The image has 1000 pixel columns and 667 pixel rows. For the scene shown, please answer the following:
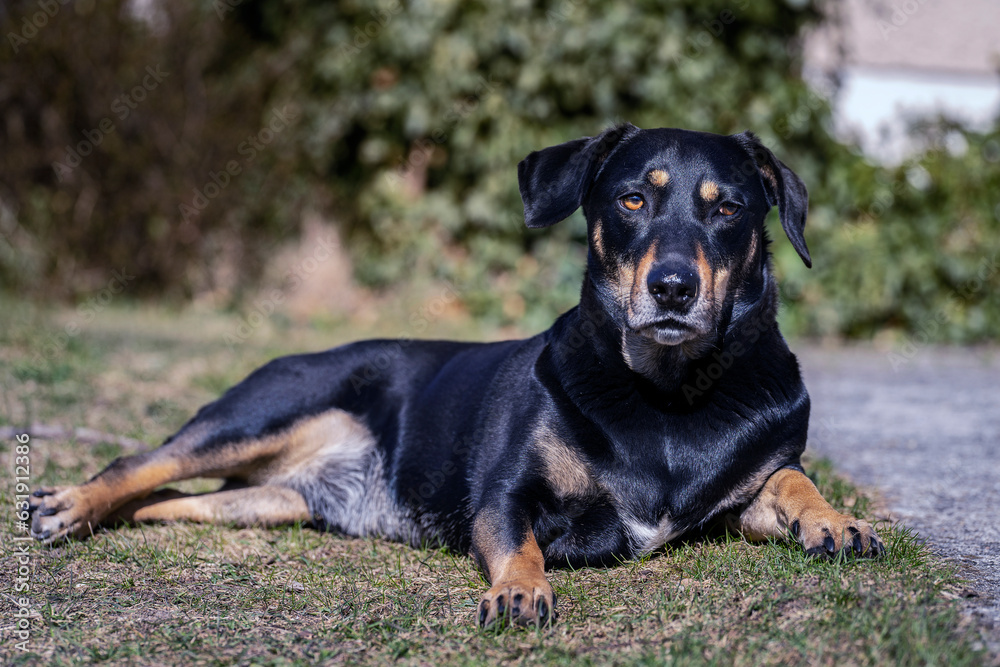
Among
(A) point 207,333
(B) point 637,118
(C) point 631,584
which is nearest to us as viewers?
(C) point 631,584

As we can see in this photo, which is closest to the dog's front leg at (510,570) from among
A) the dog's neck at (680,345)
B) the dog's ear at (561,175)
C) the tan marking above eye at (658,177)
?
the dog's neck at (680,345)

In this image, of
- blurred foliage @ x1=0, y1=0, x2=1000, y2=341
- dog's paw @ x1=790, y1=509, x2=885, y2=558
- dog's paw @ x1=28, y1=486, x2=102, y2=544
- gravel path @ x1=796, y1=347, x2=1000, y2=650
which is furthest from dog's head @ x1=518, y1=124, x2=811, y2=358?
blurred foliage @ x1=0, y1=0, x2=1000, y2=341

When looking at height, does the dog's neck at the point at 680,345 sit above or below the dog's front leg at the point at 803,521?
above

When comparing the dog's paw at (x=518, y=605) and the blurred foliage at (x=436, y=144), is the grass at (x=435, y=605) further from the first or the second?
the blurred foliage at (x=436, y=144)

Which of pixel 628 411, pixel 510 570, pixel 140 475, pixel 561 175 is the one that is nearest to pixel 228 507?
pixel 140 475

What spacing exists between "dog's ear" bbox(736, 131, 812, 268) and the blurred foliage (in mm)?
5585

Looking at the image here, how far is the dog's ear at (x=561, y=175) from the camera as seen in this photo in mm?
3346

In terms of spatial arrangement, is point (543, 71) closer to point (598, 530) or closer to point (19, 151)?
point (19, 151)

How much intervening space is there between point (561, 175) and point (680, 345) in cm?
76

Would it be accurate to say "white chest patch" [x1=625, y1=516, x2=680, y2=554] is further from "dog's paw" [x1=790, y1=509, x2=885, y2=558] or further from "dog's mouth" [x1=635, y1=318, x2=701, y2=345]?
"dog's mouth" [x1=635, y1=318, x2=701, y2=345]

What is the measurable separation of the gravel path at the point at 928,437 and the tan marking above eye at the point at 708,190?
4.52ft

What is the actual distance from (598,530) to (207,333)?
6.22 metres

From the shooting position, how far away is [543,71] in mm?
8984

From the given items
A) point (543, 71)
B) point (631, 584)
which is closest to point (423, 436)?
point (631, 584)
